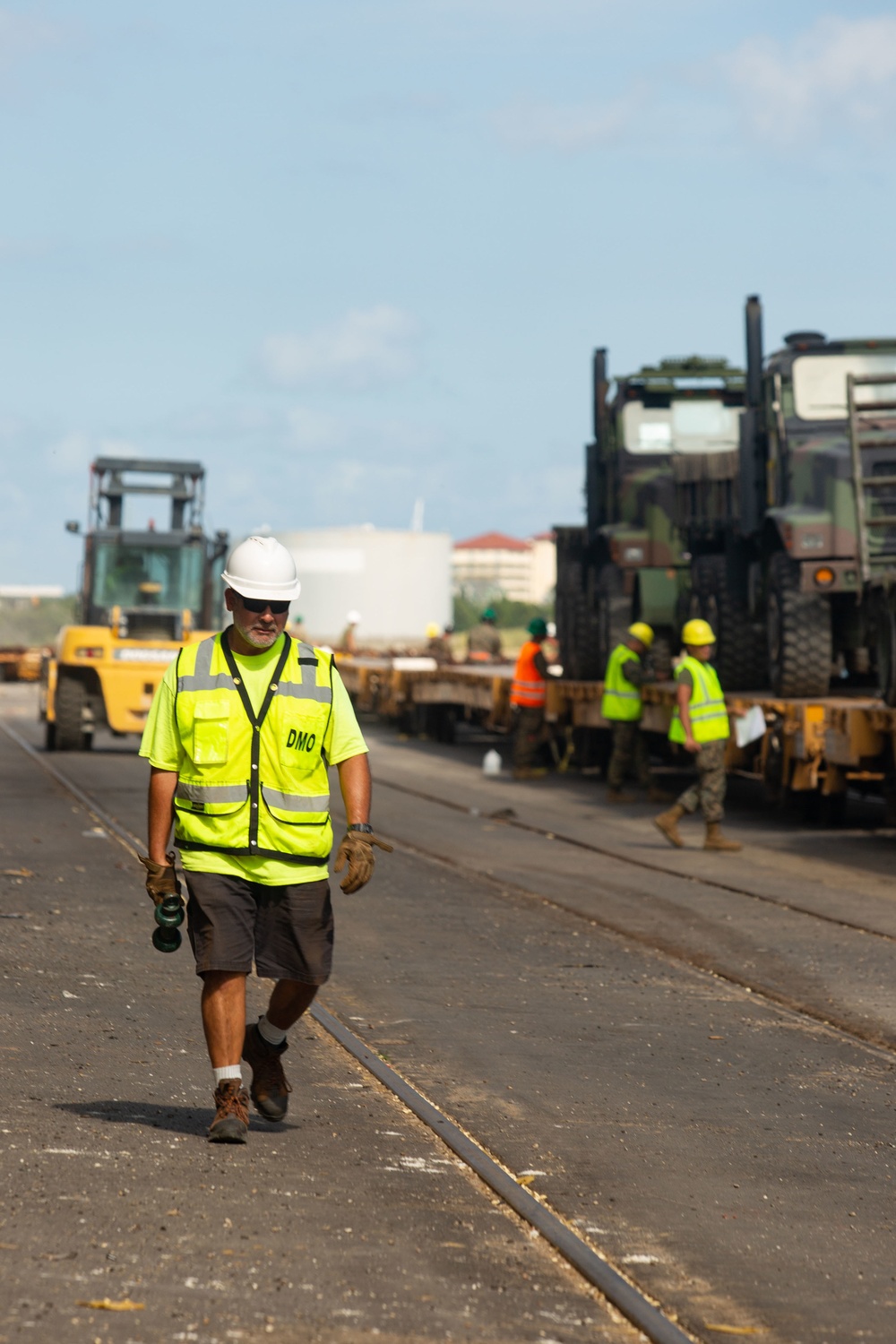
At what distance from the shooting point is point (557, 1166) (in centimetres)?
562

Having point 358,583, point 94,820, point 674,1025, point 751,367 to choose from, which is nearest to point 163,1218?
point 674,1025

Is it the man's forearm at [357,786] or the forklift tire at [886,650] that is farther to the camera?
the forklift tire at [886,650]

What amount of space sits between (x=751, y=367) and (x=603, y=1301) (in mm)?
13830

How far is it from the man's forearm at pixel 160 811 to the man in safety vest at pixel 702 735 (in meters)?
9.41

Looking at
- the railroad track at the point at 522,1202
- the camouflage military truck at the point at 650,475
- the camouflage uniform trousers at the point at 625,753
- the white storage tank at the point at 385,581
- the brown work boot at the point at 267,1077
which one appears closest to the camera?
the railroad track at the point at 522,1202

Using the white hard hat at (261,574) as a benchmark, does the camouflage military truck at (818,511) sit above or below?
above

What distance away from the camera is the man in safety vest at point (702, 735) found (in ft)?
48.4

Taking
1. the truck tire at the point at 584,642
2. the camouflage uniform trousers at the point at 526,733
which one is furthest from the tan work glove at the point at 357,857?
the truck tire at the point at 584,642

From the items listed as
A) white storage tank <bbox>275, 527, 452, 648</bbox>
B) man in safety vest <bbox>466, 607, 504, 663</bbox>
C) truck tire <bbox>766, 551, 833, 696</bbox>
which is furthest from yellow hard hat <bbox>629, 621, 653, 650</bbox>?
white storage tank <bbox>275, 527, 452, 648</bbox>

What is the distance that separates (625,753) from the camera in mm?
19547

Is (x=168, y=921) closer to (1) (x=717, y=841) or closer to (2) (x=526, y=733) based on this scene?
(1) (x=717, y=841)

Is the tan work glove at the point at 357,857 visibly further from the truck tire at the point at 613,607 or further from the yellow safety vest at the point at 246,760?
the truck tire at the point at 613,607

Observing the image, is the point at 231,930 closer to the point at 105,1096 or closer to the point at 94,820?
the point at 105,1096

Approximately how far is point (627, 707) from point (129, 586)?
8527 mm
